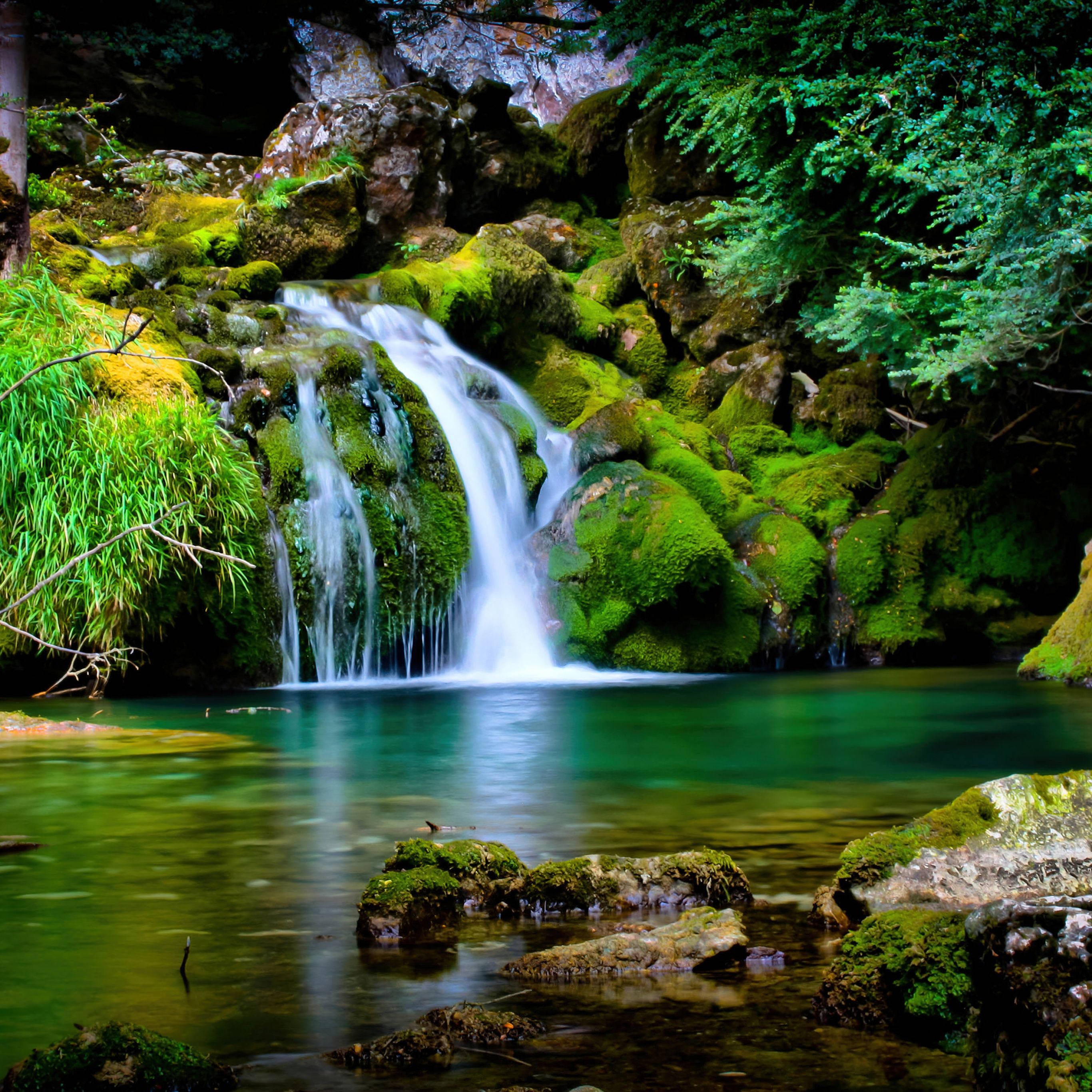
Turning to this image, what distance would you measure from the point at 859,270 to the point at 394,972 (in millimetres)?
11705

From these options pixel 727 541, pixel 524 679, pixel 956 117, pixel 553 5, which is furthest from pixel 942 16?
pixel 553 5

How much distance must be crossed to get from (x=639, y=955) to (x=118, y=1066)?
1.19 meters

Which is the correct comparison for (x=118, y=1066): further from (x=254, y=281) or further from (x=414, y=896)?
(x=254, y=281)

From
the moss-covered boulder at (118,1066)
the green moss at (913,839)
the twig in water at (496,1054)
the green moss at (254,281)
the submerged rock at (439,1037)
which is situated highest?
the green moss at (254,281)

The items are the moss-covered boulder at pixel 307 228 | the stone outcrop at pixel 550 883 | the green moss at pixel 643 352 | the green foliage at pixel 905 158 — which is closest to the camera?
the stone outcrop at pixel 550 883

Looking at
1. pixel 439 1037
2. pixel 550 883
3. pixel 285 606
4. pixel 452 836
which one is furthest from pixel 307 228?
pixel 439 1037

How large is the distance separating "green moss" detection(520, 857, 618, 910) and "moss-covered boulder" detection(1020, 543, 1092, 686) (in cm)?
801

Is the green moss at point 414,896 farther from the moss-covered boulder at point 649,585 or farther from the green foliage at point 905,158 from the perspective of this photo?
the moss-covered boulder at point 649,585

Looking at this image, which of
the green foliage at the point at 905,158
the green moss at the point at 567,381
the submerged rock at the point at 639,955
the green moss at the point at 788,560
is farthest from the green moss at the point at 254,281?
the submerged rock at the point at 639,955

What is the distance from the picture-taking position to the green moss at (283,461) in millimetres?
11023

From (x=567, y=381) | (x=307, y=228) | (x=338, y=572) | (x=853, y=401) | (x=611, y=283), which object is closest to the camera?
(x=338, y=572)

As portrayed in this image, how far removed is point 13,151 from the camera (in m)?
11.9

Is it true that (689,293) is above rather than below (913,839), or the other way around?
above

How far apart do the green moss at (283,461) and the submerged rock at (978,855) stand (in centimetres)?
869
